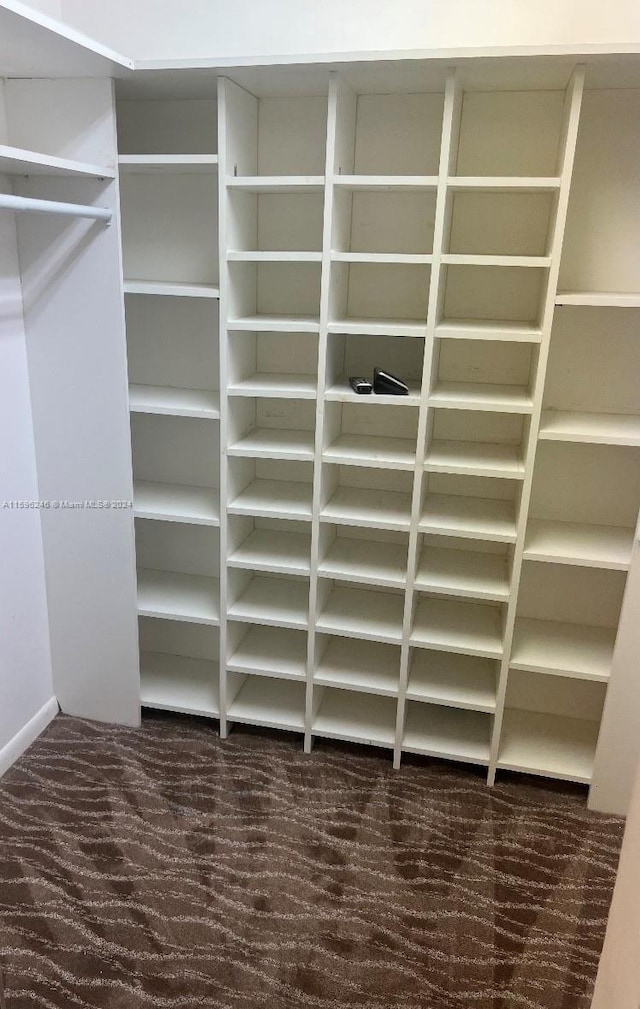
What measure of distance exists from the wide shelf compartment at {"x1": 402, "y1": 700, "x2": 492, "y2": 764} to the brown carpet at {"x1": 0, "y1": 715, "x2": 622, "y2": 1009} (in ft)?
0.30

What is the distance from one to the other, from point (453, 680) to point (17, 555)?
154cm

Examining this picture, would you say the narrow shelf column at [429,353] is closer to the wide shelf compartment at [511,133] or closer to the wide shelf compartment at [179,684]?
the wide shelf compartment at [511,133]

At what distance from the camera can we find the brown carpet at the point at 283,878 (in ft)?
5.83

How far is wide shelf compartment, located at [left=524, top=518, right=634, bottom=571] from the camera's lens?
222 centimetres

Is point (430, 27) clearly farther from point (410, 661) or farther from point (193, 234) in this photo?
point (410, 661)

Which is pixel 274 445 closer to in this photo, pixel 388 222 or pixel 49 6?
pixel 388 222

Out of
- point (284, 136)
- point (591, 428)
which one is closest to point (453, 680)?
point (591, 428)

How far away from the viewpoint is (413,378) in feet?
8.13

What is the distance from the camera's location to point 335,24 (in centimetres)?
220

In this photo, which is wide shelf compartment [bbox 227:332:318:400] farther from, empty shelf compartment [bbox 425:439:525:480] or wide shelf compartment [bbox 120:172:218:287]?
empty shelf compartment [bbox 425:439:525:480]

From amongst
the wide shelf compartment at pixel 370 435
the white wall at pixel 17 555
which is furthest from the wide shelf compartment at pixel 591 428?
the white wall at pixel 17 555

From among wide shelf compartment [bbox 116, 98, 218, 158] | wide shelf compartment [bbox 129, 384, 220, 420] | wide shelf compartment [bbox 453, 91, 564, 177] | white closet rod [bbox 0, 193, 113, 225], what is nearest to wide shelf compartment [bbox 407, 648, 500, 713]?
wide shelf compartment [bbox 129, 384, 220, 420]

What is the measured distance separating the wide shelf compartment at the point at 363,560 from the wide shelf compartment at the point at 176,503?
400 mm

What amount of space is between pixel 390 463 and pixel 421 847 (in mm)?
1156
